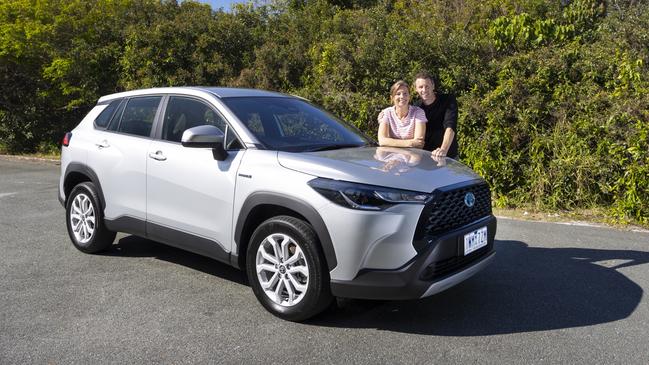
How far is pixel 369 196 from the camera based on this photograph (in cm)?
377

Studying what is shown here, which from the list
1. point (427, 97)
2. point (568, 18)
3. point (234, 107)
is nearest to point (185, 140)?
point (234, 107)

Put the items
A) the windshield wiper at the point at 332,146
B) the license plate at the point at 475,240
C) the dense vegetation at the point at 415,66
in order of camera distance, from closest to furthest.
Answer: the license plate at the point at 475,240 < the windshield wiper at the point at 332,146 < the dense vegetation at the point at 415,66

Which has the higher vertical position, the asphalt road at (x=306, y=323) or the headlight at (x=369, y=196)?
the headlight at (x=369, y=196)

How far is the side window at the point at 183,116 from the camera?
4.89 meters

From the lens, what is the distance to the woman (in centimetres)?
538

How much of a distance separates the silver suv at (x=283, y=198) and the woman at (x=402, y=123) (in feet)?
1.05

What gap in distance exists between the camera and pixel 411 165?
421cm

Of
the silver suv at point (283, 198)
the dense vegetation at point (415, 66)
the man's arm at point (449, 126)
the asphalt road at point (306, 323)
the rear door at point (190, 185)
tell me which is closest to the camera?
the asphalt road at point (306, 323)

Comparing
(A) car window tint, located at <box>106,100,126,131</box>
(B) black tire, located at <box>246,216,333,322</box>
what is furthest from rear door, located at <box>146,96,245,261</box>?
(A) car window tint, located at <box>106,100,126,131</box>

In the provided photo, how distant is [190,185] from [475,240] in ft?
7.32

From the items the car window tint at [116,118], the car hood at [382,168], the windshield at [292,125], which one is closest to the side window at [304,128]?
the windshield at [292,125]

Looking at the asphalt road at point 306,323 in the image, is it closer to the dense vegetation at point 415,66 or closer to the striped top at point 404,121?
the striped top at point 404,121

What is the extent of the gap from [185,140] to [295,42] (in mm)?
9184

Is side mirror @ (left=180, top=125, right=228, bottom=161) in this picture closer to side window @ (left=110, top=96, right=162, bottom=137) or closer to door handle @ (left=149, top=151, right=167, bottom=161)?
door handle @ (left=149, top=151, right=167, bottom=161)
